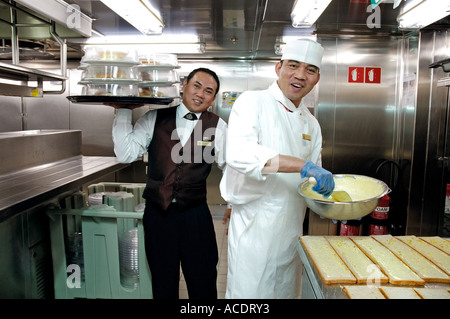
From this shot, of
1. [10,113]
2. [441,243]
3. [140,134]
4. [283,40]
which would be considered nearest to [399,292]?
[441,243]

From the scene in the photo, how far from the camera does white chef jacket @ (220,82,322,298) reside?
1.68m

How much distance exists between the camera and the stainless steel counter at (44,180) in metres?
1.59

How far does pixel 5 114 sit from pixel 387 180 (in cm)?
486

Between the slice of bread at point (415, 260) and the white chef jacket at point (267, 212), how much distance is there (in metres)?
0.42

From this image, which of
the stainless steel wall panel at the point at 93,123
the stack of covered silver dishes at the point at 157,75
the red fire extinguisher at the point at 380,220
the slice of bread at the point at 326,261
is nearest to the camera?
the slice of bread at the point at 326,261

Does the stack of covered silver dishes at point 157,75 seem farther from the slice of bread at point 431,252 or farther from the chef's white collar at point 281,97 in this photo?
the slice of bread at point 431,252

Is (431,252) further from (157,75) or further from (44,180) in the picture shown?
(44,180)

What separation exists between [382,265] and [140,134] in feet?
4.72

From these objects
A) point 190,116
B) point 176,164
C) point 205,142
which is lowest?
point 176,164

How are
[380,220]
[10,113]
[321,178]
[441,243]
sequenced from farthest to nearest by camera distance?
[10,113] → [380,220] → [441,243] → [321,178]

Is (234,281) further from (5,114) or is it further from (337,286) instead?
(5,114)

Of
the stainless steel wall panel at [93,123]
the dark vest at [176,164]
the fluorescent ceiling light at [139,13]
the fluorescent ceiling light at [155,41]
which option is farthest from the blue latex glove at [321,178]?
the stainless steel wall panel at [93,123]

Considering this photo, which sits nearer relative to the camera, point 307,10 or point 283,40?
point 307,10

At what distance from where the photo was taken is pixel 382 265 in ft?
4.07
